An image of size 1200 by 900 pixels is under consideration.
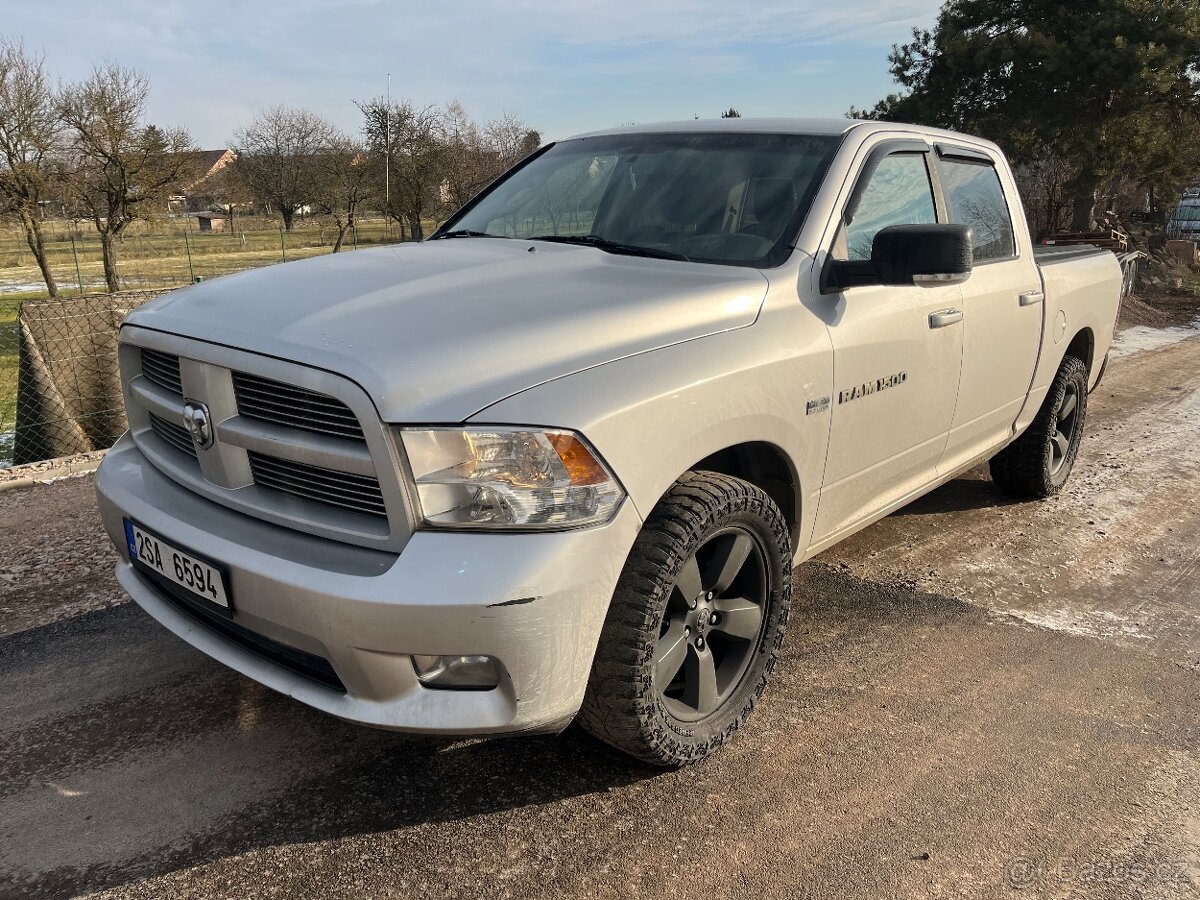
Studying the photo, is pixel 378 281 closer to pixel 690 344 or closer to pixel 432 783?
pixel 690 344

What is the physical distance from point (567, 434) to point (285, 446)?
2.32 ft

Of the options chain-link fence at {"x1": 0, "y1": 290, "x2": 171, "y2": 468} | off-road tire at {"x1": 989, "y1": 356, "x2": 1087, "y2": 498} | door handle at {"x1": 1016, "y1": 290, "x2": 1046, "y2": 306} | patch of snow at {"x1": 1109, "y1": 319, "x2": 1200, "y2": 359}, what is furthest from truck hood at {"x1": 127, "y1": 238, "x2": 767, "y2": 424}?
patch of snow at {"x1": 1109, "y1": 319, "x2": 1200, "y2": 359}

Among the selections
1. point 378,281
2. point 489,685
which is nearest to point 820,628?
point 489,685

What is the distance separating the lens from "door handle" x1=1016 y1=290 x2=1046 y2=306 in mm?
4051

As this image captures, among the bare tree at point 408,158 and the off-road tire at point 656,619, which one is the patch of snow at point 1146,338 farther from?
the bare tree at point 408,158

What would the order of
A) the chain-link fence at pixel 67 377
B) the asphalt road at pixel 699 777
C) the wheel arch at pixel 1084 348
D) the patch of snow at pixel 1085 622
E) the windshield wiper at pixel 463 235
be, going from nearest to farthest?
the asphalt road at pixel 699 777 → the patch of snow at pixel 1085 622 → the windshield wiper at pixel 463 235 → the wheel arch at pixel 1084 348 → the chain-link fence at pixel 67 377

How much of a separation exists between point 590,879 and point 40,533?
3.56 metres

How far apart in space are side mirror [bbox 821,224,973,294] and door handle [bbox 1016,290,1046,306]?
1.38 meters

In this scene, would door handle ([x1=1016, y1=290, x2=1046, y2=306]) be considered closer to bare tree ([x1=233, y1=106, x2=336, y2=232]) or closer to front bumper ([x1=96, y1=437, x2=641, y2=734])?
front bumper ([x1=96, y1=437, x2=641, y2=734])

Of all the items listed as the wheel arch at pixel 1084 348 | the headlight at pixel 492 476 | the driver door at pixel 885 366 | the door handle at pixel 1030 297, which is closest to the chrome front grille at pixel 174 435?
the headlight at pixel 492 476

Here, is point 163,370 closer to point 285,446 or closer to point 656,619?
point 285,446

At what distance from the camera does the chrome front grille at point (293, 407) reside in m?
2.11

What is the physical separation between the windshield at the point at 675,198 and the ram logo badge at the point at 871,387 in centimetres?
49

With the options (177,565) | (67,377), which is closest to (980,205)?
(177,565)
